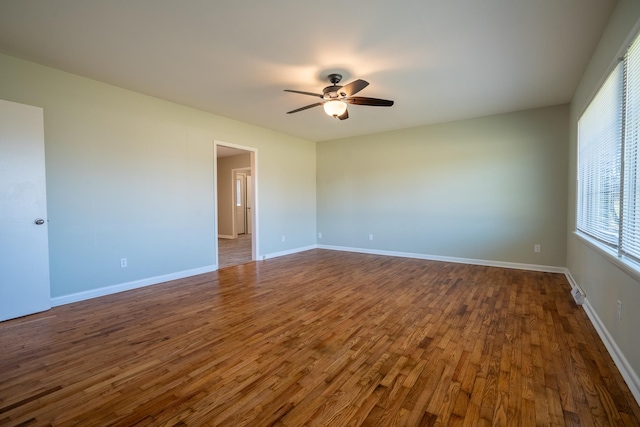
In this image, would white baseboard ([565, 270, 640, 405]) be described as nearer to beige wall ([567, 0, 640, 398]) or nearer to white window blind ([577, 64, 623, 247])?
beige wall ([567, 0, 640, 398])

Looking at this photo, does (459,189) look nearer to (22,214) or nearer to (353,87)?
(353,87)

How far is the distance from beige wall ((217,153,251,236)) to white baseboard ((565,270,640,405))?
7995mm

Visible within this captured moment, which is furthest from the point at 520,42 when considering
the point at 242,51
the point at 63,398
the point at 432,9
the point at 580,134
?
the point at 63,398

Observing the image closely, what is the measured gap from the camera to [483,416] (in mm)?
1510

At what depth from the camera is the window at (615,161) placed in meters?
1.87

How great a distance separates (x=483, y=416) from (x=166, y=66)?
3994 millimetres

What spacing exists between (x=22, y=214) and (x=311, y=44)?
334cm

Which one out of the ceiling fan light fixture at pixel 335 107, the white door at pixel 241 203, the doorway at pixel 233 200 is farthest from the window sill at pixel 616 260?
the white door at pixel 241 203

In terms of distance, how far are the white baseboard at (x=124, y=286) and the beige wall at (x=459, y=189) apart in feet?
11.1

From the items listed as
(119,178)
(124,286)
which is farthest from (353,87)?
(124,286)

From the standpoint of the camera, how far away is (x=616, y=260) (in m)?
2.02

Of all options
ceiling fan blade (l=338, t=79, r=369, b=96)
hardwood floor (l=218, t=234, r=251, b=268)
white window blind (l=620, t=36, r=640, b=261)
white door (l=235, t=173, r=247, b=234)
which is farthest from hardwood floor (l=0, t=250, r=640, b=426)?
white door (l=235, t=173, r=247, b=234)

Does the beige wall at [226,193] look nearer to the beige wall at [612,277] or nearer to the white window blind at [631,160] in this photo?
the beige wall at [612,277]

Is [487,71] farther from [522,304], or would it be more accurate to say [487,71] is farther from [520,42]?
[522,304]
